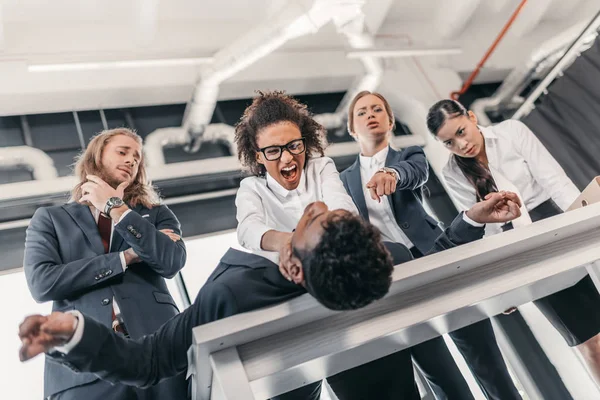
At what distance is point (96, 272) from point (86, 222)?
0.21 metres

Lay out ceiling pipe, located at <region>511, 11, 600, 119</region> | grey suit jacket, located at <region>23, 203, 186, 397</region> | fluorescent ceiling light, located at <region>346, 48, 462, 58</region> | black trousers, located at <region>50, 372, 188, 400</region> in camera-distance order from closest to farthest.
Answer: black trousers, located at <region>50, 372, 188, 400</region>
grey suit jacket, located at <region>23, 203, 186, 397</region>
ceiling pipe, located at <region>511, 11, 600, 119</region>
fluorescent ceiling light, located at <region>346, 48, 462, 58</region>

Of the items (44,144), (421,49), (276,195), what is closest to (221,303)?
(276,195)

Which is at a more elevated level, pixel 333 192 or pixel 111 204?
pixel 111 204

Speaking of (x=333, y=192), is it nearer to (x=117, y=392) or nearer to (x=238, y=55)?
(x=117, y=392)

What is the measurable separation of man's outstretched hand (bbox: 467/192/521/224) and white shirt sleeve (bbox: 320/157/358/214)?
0.31 meters

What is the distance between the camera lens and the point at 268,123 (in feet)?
4.78

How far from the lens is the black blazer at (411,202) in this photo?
1.59 meters

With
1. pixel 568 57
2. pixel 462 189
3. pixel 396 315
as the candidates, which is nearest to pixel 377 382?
pixel 396 315

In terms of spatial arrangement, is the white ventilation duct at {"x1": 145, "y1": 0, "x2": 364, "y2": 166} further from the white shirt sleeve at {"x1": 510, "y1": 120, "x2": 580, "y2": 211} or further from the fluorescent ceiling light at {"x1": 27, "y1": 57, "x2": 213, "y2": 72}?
the white shirt sleeve at {"x1": 510, "y1": 120, "x2": 580, "y2": 211}

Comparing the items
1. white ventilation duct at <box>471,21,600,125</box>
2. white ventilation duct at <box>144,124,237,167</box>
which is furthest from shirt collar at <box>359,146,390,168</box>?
white ventilation duct at <box>471,21,600,125</box>

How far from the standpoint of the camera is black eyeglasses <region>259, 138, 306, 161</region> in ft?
4.64

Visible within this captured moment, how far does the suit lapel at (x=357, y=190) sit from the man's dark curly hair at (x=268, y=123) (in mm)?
232

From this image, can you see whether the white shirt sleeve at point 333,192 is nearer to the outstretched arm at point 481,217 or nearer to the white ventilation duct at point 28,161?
the outstretched arm at point 481,217

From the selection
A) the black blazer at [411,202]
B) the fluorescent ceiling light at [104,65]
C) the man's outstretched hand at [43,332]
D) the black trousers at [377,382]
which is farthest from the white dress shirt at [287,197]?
the fluorescent ceiling light at [104,65]
